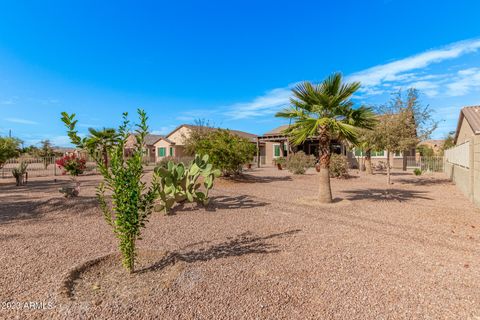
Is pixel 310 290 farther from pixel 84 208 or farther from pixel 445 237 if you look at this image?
pixel 84 208

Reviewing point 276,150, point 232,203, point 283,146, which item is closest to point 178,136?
point 276,150

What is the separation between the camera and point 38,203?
7.99m

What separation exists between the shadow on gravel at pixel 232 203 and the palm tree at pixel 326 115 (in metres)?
2.21

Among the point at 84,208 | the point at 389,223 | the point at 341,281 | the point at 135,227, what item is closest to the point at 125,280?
the point at 135,227

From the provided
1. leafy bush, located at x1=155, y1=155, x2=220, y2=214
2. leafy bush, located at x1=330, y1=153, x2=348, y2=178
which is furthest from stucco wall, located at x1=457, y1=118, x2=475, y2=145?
leafy bush, located at x1=155, y1=155, x2=220, y2=214

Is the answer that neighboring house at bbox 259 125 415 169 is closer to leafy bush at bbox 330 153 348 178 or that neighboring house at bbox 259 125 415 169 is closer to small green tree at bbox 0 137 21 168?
leafy bush at bbox 330 153 348 178

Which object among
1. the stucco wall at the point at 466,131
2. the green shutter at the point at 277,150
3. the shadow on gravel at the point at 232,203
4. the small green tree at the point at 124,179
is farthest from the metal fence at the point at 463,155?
the green shutter at the point at 277,150

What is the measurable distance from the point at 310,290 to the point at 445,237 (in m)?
3.71

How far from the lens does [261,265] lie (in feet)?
12.0

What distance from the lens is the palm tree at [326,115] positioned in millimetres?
7688

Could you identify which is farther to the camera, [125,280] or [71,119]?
[125,280]

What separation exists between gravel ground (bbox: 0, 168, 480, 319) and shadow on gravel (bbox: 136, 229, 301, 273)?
17 mm

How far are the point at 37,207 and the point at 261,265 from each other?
735 cm

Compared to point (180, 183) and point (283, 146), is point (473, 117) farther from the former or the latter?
point (283, 146)
